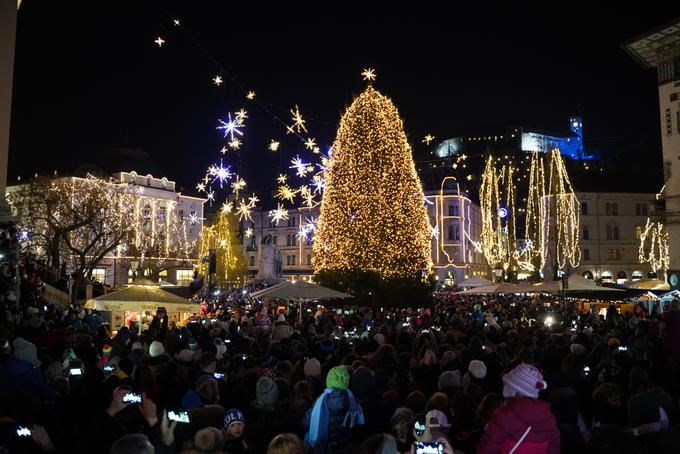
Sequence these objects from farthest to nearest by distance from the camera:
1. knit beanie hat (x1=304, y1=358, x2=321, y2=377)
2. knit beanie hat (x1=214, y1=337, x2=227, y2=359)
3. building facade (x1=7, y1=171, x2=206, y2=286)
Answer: building facade (x1=7, y1=171, x2=206, y2=286)
knit beanie hat (x1=214, y1=337, x2=227, y2=359)
knit beanie hat (x1=304, y1=358, x2=321, y2=377)

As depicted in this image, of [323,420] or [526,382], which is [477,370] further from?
[526,382]

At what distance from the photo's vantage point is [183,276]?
7275 centimetres

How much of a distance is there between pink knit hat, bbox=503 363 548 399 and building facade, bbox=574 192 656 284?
71.5 metres

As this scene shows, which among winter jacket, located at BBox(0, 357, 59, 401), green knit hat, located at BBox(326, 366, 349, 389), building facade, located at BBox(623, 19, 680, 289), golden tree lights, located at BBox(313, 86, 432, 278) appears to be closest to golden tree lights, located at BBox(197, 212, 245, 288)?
golden tree lights, located at BBox(313, 86, 432, 278)

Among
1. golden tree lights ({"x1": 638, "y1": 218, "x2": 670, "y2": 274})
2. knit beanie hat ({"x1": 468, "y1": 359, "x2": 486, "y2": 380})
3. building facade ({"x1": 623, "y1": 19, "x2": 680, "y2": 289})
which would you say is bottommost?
knit beanie hat ({"x1": 468, "y1": 359, "x2": 486, "y2": 380})

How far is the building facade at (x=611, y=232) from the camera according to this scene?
71.6 meters

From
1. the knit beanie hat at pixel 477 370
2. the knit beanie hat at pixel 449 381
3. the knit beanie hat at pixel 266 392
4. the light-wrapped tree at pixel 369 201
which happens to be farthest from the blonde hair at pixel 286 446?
the light-wrapped tree at pixel 369 201

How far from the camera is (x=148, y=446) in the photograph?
144 inches

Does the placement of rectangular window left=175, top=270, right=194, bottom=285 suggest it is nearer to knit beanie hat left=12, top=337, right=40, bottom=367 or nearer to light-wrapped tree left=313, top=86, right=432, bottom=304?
light-wrapped tree left=313, top=86, right=432, bottom=304

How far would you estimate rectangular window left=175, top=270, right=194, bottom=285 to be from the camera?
71812mm

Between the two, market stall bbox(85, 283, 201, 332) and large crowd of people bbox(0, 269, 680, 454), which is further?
market stall bbox(85, 283, 201, 332)

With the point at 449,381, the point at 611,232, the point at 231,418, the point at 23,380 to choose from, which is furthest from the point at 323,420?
the point at 611,232

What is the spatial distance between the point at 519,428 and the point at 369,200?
25726 mm

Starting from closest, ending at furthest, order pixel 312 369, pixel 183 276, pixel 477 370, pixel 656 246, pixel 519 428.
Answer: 1. pixel 519 428
2. pixel 312 369
3. pixel 477 370
4. pixel 656 246
5. pixel 183 276
